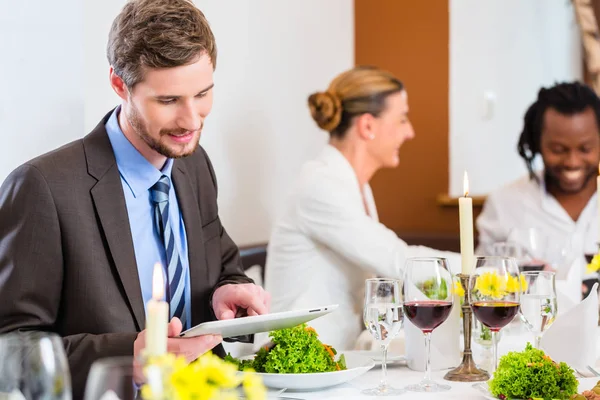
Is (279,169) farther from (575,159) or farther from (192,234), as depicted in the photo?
(192,234)

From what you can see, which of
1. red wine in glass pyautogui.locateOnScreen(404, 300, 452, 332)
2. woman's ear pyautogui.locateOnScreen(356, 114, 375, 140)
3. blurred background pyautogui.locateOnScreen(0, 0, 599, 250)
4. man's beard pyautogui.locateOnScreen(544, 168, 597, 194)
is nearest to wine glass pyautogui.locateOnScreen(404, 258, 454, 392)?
red wine in glass pyautogui.locateOnScreen(404, 300, 452, 332)

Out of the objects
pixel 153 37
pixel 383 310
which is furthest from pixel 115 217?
pixel 383 310

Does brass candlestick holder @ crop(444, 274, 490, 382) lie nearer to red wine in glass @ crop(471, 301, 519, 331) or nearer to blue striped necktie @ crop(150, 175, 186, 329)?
red wine in glass @ crop(471, 301, 519, 331)

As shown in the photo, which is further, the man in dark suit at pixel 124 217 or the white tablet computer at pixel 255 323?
the man in dark suit at pixel 124 217

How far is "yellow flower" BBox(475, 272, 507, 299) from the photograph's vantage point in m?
1.55

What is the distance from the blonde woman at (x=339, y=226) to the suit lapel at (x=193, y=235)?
75 centimetres

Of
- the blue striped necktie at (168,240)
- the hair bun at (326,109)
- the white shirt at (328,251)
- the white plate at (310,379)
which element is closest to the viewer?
the white plate at (310,379)

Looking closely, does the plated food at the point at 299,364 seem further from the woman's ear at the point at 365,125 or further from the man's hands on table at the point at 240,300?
the woman's ear at the point at 365,125

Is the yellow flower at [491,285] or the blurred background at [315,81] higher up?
the blurred background at [315,81]

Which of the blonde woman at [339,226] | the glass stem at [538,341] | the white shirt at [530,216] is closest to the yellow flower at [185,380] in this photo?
the glass stem at [538,341]

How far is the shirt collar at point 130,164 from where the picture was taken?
70.2 inches

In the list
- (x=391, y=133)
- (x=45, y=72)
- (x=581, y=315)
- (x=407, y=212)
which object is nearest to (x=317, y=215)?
(x=391, y=133)

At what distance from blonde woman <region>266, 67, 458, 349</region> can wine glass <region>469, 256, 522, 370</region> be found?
33.3 inches

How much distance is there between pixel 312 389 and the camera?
150cm
